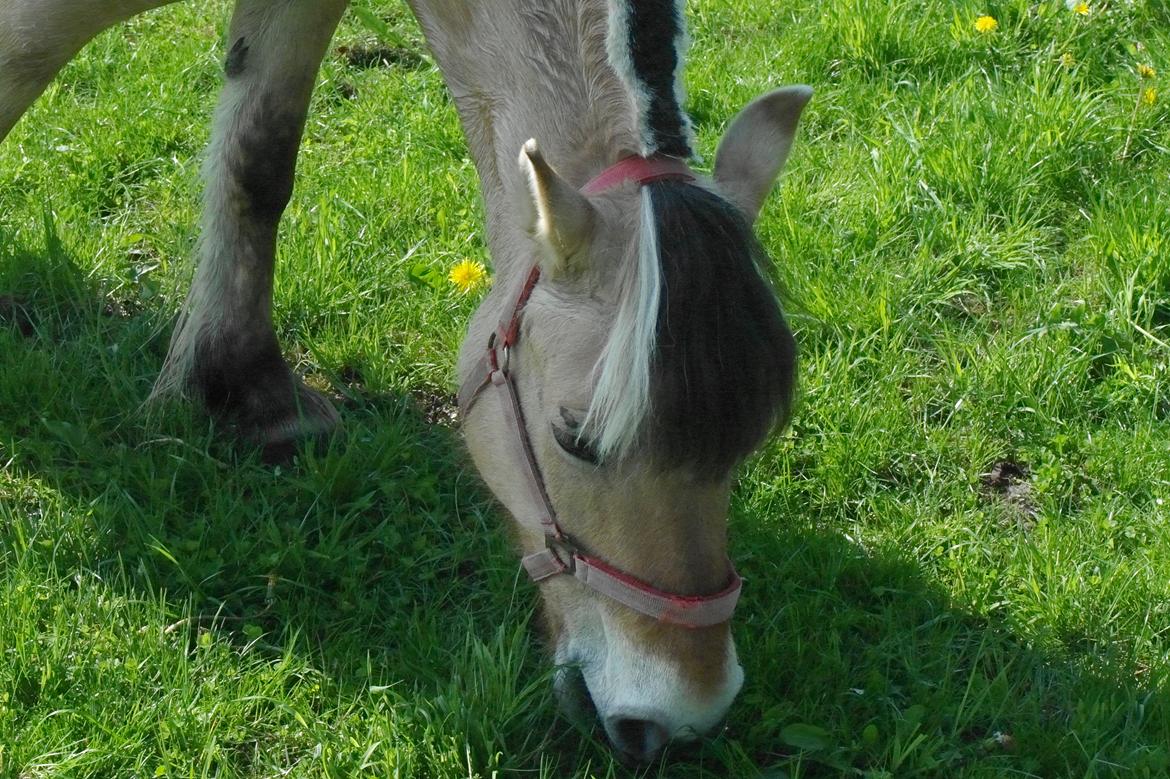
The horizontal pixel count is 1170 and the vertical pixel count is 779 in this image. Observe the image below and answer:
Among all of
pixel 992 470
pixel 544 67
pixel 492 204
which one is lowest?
pixel 992 470

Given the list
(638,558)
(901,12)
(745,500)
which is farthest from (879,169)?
(638,558)

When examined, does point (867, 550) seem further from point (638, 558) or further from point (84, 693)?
point (84, 693)

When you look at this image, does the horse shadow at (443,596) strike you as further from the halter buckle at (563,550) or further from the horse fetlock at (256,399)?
the halter buckle at (563,550)

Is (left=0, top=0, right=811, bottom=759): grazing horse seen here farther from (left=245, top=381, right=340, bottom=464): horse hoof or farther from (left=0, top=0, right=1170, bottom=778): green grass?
(left=245, top=381, right=340, bottom=464): horse hoof

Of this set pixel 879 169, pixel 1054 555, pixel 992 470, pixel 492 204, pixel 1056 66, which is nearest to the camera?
pixel 492 204

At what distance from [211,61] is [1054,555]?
155 inches

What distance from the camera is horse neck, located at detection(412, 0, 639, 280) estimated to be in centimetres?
288

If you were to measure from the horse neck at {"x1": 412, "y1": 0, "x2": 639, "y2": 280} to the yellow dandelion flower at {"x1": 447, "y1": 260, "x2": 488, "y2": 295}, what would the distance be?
3.54ft

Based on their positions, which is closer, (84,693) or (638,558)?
(638,558)

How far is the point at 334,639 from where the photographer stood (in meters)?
3.27

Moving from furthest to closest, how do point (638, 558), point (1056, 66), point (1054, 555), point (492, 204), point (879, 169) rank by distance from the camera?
point (1056, 66)
point (879, 169)
point (1054, 555)
point (492, 204)
point (638, 558)

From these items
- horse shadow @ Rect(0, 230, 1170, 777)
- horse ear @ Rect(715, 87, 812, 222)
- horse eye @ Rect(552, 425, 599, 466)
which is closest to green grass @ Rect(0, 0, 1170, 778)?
horse shadow @ Rect(0, 230, 1170, 777)

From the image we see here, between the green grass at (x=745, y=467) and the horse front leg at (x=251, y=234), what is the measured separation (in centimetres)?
16

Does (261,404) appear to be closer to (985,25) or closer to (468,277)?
(468,277)
